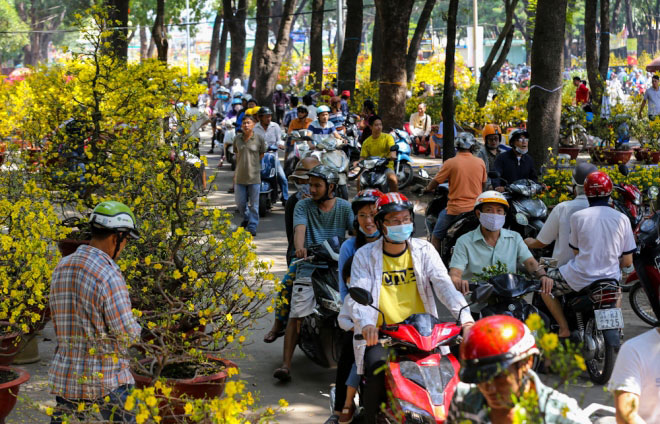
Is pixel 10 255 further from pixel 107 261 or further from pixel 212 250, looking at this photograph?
pixel 107 261

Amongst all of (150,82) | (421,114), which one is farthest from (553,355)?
(421,114)

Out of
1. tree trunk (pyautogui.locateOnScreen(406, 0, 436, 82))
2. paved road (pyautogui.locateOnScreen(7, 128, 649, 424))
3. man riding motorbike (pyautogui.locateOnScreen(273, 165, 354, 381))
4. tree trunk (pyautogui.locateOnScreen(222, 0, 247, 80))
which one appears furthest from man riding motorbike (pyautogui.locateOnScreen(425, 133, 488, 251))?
tree trunk (pyautogui.locateOnScreen(222, 0, 247, 80))

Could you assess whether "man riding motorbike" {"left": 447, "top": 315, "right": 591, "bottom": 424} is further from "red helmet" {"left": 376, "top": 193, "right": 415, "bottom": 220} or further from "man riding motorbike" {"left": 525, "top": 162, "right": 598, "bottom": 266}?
"man riding motorbike" {"left": 525, "top": 162, "right": 598, "bottom": 266}

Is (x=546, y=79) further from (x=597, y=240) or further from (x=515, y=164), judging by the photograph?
(x=597, y=240)

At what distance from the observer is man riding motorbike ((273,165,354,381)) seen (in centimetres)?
757

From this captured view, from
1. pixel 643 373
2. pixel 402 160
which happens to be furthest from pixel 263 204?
pixel 643 373

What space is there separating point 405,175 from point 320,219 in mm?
9264

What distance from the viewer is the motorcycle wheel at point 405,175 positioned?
666 inches

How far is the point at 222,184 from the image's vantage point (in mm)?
20000

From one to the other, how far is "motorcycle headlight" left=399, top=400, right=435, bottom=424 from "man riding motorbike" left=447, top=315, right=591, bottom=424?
4.73ft

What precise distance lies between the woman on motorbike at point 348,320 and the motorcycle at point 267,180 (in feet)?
29.0

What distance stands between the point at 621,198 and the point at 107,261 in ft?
20.9

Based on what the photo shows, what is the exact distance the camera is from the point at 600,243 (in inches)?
288

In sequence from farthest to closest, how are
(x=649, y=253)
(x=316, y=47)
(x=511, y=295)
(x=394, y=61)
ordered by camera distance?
(x=316, y=47) < (x=394, y=61) < (x=649, y=253) < (x=511, y=295)
